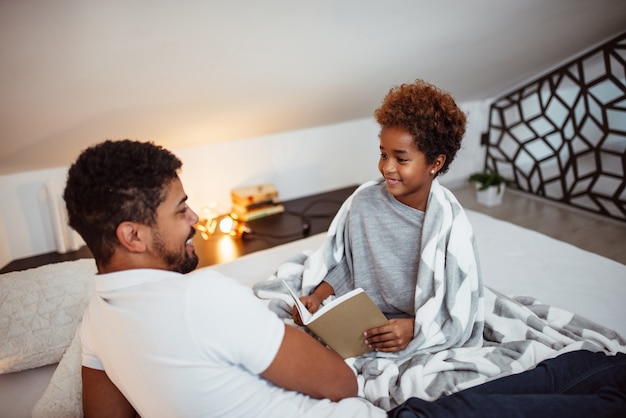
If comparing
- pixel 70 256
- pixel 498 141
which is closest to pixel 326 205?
pixel 70 256

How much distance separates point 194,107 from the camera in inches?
73.4

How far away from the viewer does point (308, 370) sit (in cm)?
80

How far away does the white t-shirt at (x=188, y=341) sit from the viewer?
69 centimetres

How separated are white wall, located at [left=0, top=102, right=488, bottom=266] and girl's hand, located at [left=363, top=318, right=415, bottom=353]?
61.8 inches

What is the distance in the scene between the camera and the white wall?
6.42 feet

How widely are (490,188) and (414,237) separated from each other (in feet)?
6.83

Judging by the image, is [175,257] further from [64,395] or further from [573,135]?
[573,135]

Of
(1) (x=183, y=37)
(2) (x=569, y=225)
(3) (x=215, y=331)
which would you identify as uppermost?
(1) (x=183, y=37)

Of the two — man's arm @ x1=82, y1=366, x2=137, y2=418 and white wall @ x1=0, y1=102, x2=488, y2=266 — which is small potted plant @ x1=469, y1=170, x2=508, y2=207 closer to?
white wall @ x1=0, y1=102, x2=488, y2=266

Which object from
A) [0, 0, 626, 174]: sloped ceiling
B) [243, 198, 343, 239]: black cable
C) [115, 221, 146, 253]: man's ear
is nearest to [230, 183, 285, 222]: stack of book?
[243, 198, 343, 239]: black cable

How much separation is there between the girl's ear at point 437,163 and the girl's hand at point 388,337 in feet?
1.42

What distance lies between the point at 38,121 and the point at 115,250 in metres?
1.08

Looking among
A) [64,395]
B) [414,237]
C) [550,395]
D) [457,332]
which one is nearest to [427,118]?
[414,237]

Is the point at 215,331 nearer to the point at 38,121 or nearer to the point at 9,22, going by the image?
the point at 9,22
